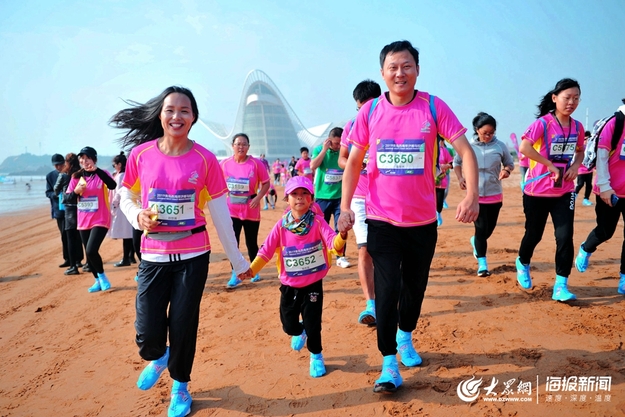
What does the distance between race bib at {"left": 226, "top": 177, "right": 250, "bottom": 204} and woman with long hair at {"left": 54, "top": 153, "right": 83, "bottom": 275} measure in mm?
3027

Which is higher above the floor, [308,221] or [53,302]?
[308,221]

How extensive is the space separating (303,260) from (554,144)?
3.20 m

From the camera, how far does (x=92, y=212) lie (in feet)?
20.1

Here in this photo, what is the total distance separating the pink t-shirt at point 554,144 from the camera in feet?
14.1

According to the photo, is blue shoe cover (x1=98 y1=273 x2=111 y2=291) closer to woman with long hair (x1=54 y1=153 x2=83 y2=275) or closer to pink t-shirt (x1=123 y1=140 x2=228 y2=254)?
woman with long hair (x1=54 y1=153 x2=83 y2=275)

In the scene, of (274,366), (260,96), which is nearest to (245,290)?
(274,366)

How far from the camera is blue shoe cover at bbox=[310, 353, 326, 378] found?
10.2ft

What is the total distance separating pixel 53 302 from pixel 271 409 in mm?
4483

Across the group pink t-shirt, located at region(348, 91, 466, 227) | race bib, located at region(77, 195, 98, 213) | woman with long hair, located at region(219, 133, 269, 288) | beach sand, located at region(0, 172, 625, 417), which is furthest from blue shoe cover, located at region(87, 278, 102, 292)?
pink t-shirt, located at region(348, 91, 466, 227)

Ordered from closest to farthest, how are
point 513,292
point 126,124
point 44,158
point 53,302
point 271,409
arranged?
point 271,409 → point 126,124 → point 513,292 → point 53,302 → point 44,158

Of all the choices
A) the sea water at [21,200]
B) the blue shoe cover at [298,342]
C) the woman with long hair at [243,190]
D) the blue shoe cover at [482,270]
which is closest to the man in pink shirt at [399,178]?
the blue shoe cover at [298,342]

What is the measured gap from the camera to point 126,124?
3.20m

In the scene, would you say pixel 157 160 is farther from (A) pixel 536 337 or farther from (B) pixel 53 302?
(B) pixel 53 302

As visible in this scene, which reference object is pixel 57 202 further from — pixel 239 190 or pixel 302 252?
pixel 302 252
